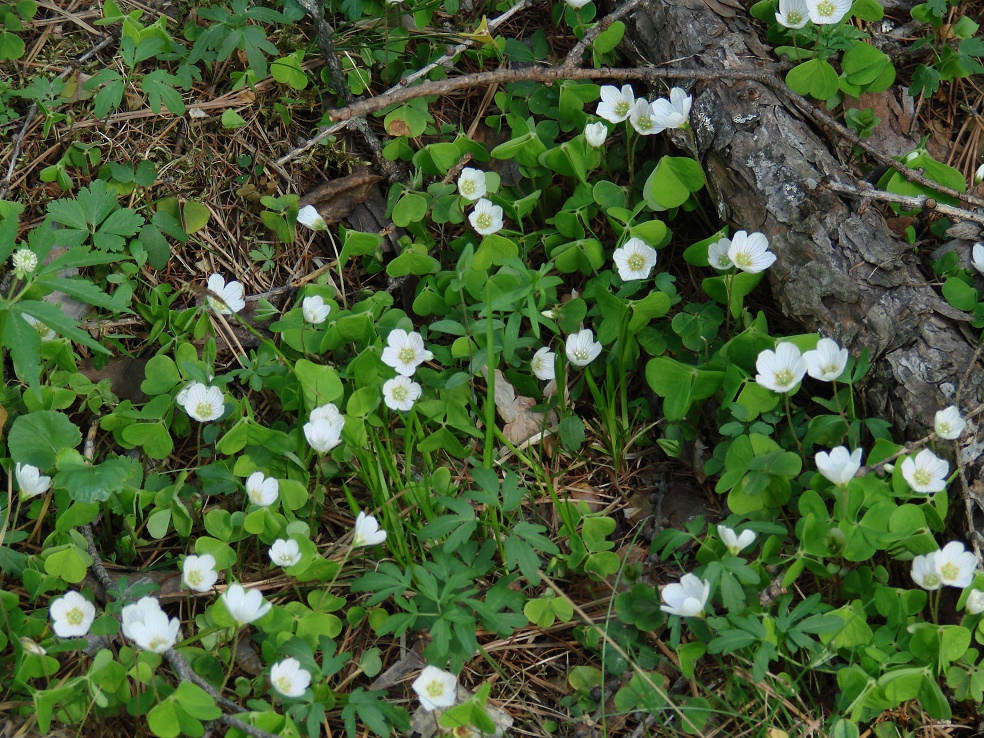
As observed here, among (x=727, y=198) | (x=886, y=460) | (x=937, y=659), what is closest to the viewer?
(x=937, y=659)

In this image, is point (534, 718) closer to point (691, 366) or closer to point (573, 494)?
point (573, 494)

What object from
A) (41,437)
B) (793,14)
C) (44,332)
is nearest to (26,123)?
(44,332)

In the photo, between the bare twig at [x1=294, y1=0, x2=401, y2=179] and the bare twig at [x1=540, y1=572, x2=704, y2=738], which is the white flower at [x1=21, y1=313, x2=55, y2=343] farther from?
the bare twig at [x1=540, y1=572, x2=704, y2=738]

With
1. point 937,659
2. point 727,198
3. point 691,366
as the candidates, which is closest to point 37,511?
point 691,366

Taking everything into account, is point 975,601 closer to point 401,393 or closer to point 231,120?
point 401,393


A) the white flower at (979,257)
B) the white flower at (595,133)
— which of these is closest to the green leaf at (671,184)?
the white flower at (595,133)

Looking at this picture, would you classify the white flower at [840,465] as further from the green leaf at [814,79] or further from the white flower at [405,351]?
the green leaf at [814,79]

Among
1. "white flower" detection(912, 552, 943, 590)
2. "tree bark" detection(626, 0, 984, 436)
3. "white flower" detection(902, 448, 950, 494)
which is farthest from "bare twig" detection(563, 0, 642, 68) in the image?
"white flower" detection(912, 552, 943, 590)

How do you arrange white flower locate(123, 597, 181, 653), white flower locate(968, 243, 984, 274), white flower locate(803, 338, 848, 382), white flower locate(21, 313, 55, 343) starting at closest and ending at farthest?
1. white flower locate(123, 597, 181, 653)
2. white flower locate(803, 338, 848, 382)
3. white flower locate(968, 243, 984, 274)
4. white flower locate(21, 313, 55, 343)
